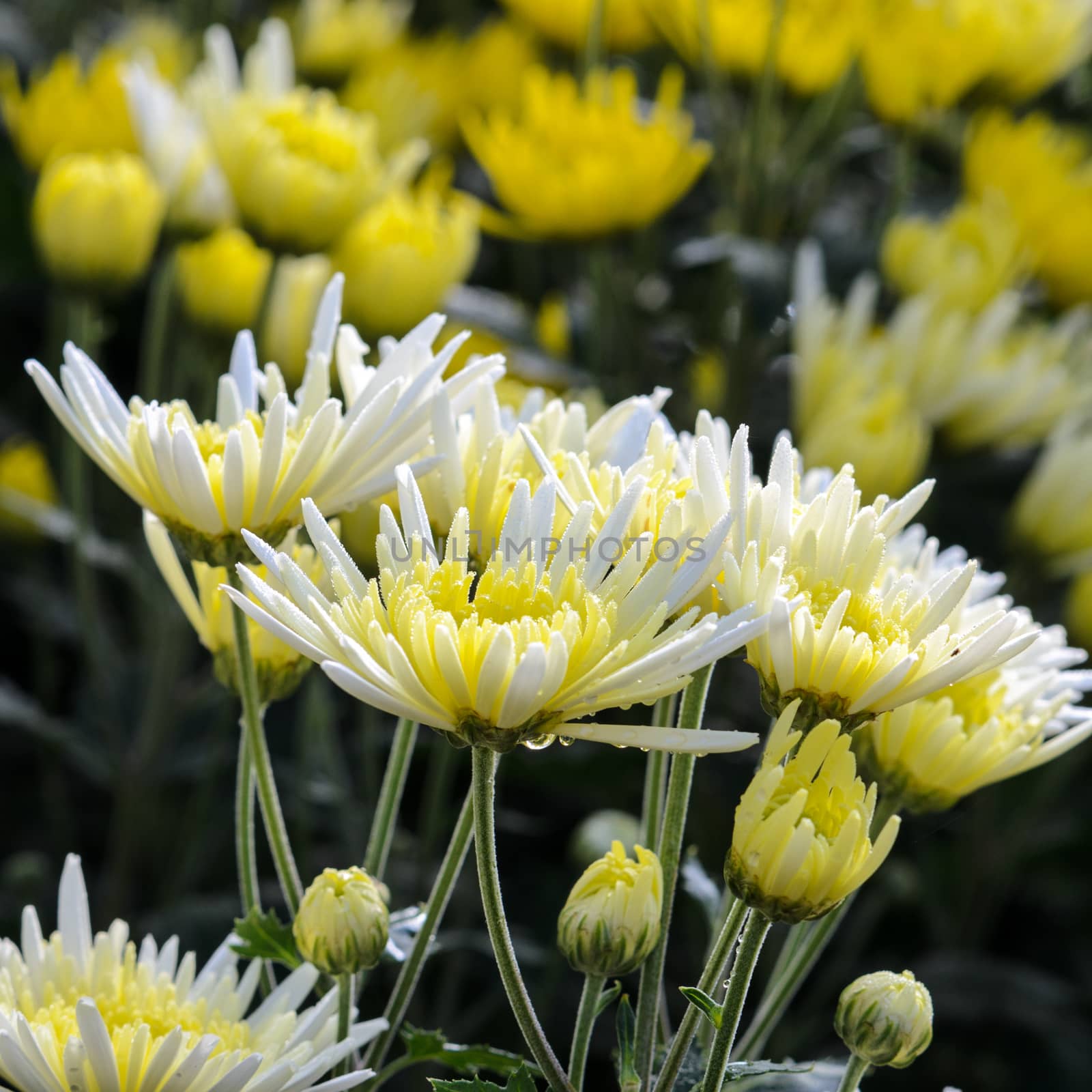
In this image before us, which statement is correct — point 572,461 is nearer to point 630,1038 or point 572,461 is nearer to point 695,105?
point 630,1038

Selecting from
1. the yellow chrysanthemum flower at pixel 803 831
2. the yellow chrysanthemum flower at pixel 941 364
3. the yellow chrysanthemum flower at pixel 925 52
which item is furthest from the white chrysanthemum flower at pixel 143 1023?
the yellow chrysanthemum flower at pixel 925 52

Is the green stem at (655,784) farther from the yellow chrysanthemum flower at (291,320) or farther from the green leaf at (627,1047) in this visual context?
the yellow chrysanthemum flower at (291,320)

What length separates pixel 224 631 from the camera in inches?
18.1

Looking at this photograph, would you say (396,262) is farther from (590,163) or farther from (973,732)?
(973,732)

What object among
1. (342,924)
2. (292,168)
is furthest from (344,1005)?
→ (292,168)

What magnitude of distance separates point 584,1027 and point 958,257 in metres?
0.70

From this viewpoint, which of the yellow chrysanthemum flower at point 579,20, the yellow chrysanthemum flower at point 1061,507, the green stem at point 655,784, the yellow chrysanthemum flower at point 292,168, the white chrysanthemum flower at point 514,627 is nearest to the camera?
the white chrysanthemum flower at point 514,627

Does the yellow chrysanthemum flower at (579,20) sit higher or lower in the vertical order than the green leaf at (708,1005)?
higher

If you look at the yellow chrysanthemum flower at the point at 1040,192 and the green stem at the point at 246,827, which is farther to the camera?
the yellow chrysanthemum flower at the point at 1040,192

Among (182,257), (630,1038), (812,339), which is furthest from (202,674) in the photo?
(630,1038)

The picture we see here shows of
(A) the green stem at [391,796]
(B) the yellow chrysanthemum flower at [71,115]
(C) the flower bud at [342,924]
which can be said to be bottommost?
(C) the flower bud at [342,924]

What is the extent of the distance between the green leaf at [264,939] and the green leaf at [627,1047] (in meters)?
0.10

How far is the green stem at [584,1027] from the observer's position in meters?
0.38

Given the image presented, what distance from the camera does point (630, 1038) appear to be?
39 centimetres
